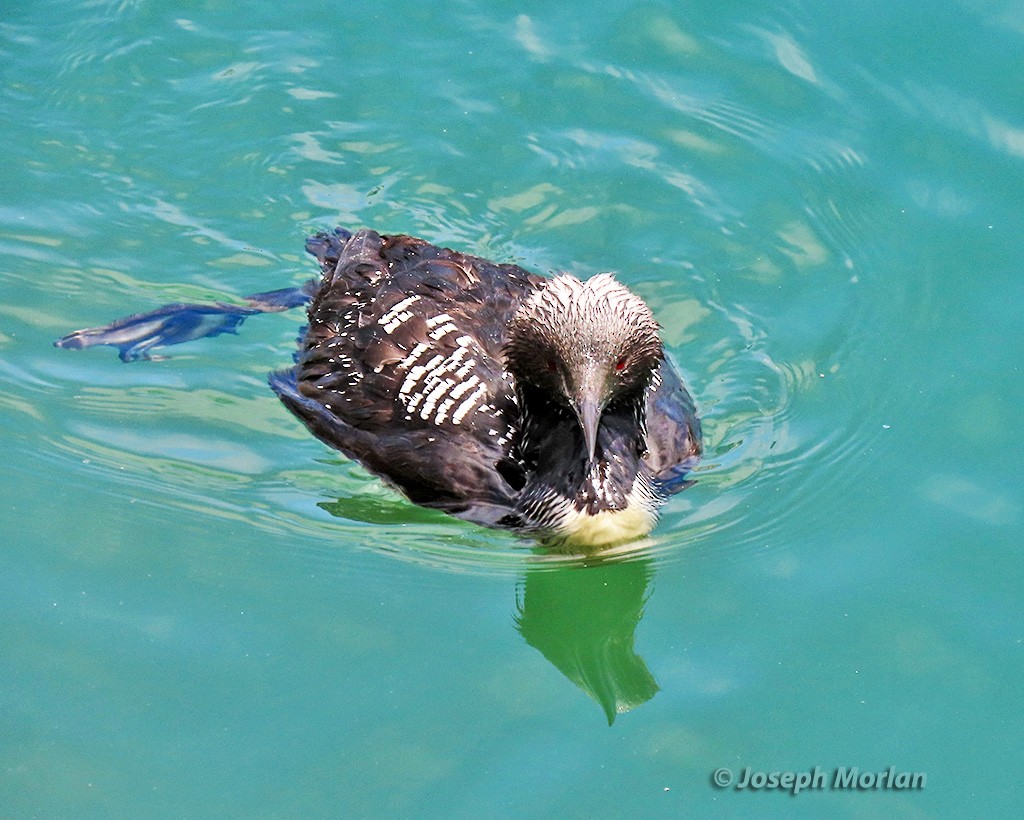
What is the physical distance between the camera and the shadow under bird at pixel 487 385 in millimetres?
6074

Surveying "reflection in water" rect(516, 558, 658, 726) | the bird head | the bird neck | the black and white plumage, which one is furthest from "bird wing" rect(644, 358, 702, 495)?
"reflection in water" rect(516, 558, 658, 726)

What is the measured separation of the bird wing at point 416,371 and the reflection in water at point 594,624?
0.50m

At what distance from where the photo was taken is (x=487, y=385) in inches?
263

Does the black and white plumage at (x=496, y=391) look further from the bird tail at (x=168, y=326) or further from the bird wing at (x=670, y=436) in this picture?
the bird tail at (x=168, y=326)

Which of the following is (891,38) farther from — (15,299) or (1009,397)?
(15,299)

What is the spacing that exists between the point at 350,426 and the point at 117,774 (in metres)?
2.21

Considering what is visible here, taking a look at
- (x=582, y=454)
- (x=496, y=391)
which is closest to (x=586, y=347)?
(x=582, y=454)

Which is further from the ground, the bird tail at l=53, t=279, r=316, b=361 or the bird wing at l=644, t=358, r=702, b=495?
the bird wing at l=644, t=358, r=702, b=495

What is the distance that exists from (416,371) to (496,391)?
1.27 feet

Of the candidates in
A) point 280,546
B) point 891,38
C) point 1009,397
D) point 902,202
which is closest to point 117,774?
point 280,546

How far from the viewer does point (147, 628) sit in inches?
227

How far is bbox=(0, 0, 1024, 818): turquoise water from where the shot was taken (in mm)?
5273

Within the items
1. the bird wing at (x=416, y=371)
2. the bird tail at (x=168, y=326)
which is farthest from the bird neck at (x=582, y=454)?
the bird tail at (x=168, y=326)

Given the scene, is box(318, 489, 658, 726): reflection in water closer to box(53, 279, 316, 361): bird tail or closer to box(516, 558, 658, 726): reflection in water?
box(516, 558, 658, 726): reflection in water
